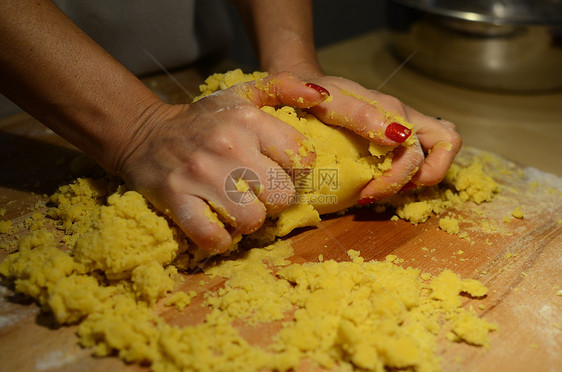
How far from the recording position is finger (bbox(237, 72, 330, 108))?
1.10 metres

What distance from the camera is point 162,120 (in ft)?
3.55

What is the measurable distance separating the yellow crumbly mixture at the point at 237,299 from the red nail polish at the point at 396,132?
0.65 feet

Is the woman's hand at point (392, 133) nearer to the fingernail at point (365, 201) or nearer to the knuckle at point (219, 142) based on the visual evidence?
the fingernail at point (365, 201)

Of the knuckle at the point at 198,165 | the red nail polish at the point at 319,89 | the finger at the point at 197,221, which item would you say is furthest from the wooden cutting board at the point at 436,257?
the red nail polish at the point at 319,89

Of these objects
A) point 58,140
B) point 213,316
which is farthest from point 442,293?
point 58,140

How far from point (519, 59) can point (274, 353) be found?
1.57m

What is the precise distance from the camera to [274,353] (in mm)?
884

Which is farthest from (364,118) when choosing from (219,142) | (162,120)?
(162,120)

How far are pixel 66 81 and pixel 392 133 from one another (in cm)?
73

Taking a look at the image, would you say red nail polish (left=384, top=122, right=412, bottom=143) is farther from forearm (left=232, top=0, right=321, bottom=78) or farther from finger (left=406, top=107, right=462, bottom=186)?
forearm (left=232, top=0, right=321, bottom=78)

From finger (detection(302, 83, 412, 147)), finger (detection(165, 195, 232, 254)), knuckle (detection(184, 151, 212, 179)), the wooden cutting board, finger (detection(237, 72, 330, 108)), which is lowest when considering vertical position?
the wooden cutting board

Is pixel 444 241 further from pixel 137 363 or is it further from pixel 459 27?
pixel 459 27

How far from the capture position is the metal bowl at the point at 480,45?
1793 millimetres

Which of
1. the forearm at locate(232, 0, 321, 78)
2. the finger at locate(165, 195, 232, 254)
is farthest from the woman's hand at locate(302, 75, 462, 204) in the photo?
the finger at locate(165, 195, 232, 254)
